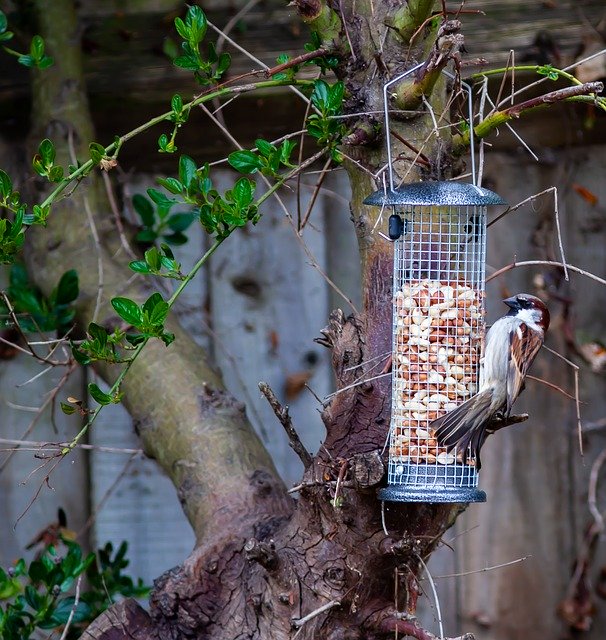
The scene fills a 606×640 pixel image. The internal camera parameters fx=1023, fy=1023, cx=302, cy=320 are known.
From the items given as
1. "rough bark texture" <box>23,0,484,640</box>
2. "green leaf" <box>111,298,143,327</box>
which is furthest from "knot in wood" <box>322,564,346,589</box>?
"green leaf" <box>111,298,143,327</box>

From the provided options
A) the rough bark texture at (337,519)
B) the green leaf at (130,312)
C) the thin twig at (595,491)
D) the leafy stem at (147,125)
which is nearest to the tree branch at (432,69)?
the rough bark texture at (337,519)

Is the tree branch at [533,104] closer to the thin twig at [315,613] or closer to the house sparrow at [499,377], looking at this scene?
the house sparrow at [499,377]

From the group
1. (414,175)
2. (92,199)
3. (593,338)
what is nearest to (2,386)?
(92,199)

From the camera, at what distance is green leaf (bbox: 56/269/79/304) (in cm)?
208

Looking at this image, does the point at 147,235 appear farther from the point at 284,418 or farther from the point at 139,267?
the point at 284,418

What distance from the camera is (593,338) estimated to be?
2365 mm

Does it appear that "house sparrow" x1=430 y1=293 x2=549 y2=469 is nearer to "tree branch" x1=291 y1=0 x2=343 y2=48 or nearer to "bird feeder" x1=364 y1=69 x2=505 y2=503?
"bird feeder" x1=364 y1=69 x2=505 y2=503

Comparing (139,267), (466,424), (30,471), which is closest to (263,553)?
(466,424)

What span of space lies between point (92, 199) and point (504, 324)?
99cm

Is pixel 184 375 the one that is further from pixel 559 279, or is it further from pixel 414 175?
pixel 559 279

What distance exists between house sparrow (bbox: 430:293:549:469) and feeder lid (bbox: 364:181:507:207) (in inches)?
11.5

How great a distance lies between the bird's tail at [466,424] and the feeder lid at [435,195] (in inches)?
12.6

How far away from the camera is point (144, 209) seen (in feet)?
7.38

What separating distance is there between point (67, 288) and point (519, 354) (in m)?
0.94
